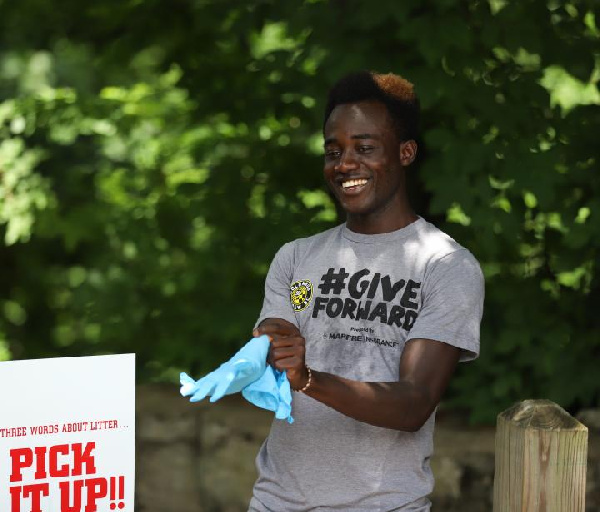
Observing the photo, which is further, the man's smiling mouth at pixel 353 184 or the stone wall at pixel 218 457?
the stone wall at pixel 218 457

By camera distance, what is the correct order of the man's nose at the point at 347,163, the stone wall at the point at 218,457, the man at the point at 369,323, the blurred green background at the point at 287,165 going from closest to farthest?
the man at the point at 369,323
the man's nose at the point at 347,163
the blurred green background at the point at 287,165
the stone wall at the point at 218,457

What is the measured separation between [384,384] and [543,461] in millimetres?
325

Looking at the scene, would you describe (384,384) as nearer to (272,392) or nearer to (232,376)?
(272,392)

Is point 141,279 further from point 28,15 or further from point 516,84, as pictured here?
point 516,84

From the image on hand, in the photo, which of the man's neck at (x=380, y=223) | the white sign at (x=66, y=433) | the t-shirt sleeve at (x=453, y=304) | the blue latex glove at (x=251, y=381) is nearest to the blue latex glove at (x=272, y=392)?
the blue latex glove at (x=251, y=381)

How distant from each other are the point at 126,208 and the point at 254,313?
3.52 ft

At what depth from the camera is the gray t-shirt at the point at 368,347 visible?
7.17 ft

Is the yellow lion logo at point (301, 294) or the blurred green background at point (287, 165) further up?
the blurred green background at point (287, 165)

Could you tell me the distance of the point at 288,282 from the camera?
2426 mm

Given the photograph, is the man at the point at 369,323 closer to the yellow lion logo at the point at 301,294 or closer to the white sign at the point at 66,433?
the yellow lion logo at the point at 301,294

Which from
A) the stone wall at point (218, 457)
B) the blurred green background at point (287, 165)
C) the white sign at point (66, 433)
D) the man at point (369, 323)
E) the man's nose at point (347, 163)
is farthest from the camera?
the stone wall at point (218, 457)

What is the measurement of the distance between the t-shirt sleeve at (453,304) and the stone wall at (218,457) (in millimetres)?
1830

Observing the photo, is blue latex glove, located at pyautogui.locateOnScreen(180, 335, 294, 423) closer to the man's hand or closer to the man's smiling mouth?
the man's hand

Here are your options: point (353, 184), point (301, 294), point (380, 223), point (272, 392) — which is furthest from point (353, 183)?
point (272, 392)
